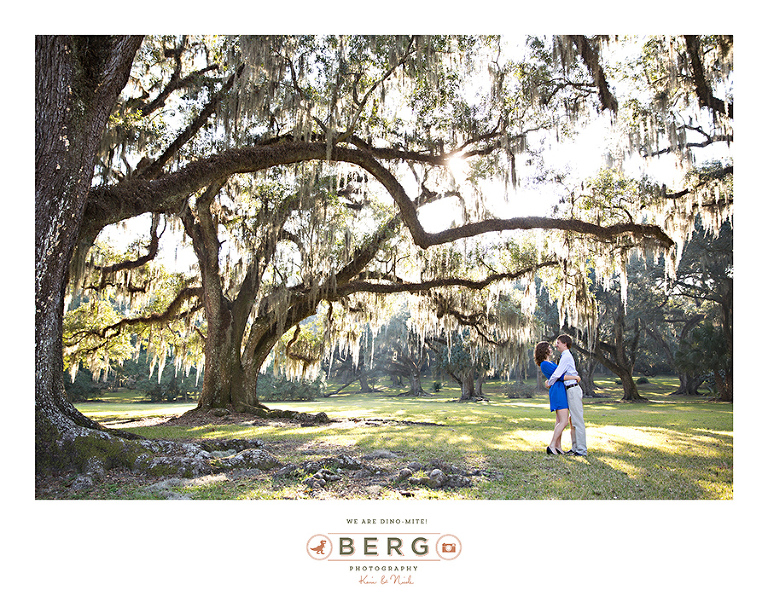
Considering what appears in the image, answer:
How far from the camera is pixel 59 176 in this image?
11.7 feet

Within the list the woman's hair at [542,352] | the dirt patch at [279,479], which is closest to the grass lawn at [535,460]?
the dirt patch at [279,479]

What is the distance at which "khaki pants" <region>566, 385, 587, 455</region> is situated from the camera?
415 centimetres

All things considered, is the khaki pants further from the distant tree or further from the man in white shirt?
the distant tree

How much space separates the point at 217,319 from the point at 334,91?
18.4ft
